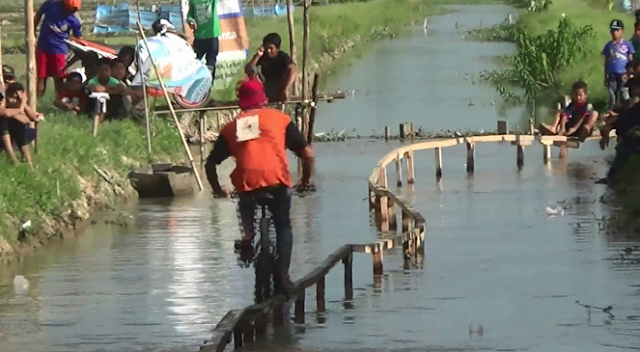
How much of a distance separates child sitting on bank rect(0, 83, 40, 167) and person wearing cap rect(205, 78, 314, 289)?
588 cm

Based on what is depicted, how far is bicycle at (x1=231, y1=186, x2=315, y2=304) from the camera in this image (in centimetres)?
1154

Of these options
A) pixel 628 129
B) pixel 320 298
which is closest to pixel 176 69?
pixel 628 129

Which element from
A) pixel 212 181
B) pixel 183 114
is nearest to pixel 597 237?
pixel 212 181

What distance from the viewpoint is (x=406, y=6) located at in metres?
83.7

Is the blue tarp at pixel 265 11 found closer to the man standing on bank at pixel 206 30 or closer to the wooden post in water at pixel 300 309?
the man standing on bank at pixel 206 30

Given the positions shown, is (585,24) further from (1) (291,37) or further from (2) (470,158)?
(2) (470,158)

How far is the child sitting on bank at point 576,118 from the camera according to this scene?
2317 cm

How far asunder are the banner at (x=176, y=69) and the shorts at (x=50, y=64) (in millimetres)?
1116

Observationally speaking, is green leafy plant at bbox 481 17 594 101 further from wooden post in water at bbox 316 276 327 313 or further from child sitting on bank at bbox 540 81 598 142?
wooden post in water at bbox 316 276 327 313

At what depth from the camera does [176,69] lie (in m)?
22.9

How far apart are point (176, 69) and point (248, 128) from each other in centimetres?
1155

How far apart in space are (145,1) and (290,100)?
3929cm

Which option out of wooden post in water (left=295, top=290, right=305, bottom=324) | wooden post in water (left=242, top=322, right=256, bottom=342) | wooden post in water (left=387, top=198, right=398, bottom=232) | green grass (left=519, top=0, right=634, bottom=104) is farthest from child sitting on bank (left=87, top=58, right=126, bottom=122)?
green grass (left=519, top=0, right=634, bottom=104)

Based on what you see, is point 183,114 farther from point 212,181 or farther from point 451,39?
point 451,39
